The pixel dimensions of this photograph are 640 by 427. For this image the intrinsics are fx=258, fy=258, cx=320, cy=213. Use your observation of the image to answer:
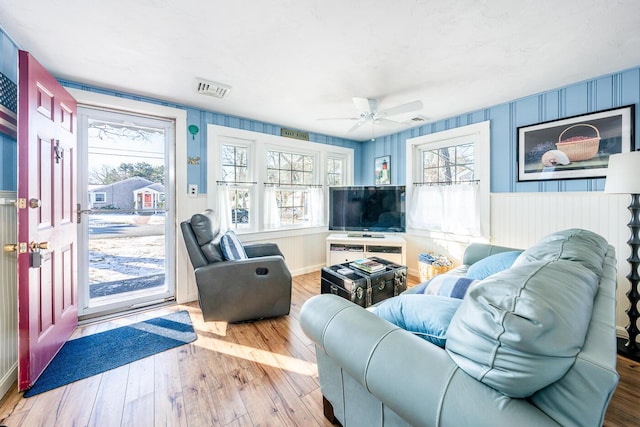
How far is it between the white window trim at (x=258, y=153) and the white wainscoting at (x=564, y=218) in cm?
238

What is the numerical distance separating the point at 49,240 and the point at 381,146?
13.4 feet

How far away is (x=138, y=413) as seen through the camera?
1417 mm

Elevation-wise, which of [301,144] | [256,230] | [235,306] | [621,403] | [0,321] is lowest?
[621,403]

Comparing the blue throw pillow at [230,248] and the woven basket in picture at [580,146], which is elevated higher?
the woven basket in picture at [580,146]

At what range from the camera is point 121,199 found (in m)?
2.67

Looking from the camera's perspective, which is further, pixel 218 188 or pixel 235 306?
pixel 218 188

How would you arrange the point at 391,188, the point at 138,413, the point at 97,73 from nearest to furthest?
the point at 138,413, the point at 97,73, the point at 391,188

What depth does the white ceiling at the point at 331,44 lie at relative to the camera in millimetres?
1479

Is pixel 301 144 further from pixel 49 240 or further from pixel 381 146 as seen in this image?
pixel 49 240

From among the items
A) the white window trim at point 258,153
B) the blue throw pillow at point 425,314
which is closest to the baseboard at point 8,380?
the white window trim at point 258,153

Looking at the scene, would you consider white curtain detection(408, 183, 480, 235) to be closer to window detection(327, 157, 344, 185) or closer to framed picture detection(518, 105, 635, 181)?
framed picture detection(518, 105, 635, 181)

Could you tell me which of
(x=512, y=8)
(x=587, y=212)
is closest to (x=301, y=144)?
(x=512, y=8)

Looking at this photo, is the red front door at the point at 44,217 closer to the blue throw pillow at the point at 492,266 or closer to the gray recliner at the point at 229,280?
the gray recliner at the point at 229,280

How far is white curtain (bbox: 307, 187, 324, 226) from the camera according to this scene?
13.4 feet
